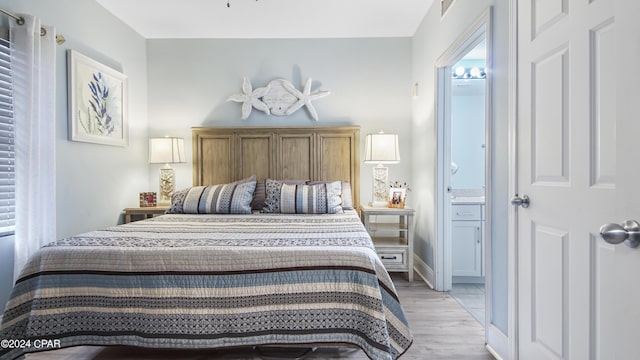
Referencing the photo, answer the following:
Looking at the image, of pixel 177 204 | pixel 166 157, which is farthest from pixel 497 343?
pixel 166 157

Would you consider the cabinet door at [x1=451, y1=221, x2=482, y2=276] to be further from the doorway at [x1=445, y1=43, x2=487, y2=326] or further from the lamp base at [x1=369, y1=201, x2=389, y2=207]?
the lamp base at [x1=369, y1=201, x2=389, y2=207]

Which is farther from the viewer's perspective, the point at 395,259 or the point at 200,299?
the point at 395,259

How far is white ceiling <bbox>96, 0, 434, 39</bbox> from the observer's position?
3.17 metres

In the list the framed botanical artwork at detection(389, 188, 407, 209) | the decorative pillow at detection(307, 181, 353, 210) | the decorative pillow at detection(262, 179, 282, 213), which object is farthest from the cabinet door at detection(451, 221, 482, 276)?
the decorative pillow at detection(262, 179, 282, 213)

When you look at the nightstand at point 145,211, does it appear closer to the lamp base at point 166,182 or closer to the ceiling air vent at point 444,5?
the lamp base at point 166,182

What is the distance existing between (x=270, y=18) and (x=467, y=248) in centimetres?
300

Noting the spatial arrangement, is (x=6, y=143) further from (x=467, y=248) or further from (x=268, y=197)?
(x=467, y=248)

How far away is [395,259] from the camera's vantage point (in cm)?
336

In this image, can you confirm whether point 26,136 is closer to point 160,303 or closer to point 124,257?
point 124,257

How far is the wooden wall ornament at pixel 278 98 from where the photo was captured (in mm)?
3865

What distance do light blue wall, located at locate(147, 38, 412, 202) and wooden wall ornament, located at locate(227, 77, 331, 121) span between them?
3.0 inches

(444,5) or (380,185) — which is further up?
(444,5)

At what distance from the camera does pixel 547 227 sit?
1.45 metres

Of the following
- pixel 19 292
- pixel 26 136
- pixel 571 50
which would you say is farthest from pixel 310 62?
pixel 19 292
